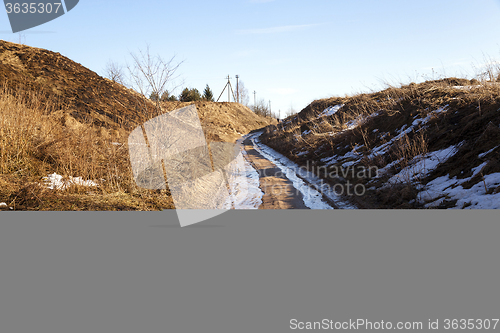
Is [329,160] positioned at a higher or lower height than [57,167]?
lower

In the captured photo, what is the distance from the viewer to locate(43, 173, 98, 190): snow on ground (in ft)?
24.0

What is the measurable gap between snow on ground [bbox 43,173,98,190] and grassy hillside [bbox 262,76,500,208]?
275 inches

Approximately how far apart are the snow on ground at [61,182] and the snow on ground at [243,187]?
145 inches

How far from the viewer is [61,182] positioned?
754 cm

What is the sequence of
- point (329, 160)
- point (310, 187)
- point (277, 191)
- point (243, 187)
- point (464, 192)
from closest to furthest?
point (464, 192), point (277, 191), point (310, 187), point (243, 187), point (329, 160)

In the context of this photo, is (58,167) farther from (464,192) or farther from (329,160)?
(329,160)

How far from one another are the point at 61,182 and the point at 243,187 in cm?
545

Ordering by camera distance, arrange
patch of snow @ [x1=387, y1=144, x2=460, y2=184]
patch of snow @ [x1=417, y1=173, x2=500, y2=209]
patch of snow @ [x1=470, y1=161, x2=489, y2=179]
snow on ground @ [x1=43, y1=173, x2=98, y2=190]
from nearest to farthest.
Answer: patch of snow @ [x1=417, y1=173, x2=500, y2=209] → patch of snow @ [x1=470, y1=161, x2=489, y2=179] → snow on ground @ [x1=43, y1=173, x2=98, y2=190] → patch of snow @ [x1=387, y1=144, x2=460, y2=184]

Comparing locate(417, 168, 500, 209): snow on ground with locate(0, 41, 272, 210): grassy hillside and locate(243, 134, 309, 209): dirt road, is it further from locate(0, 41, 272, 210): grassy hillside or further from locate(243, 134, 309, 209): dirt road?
locate(0, 41, 272, 210): grassy hillside

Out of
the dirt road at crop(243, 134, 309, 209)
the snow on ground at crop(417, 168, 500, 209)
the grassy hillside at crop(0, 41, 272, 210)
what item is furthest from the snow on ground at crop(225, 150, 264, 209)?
the snow on ground at crop(417, 168, 500, 209)

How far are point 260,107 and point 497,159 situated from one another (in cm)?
Result: 8408

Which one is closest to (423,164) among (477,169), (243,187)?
(477,169)

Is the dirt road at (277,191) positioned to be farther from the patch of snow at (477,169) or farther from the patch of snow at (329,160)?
the patch of snow at (477,169)

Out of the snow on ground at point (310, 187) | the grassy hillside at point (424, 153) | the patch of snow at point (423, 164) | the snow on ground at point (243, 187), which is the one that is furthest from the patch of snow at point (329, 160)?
the patch of snow at point (423, 164)
